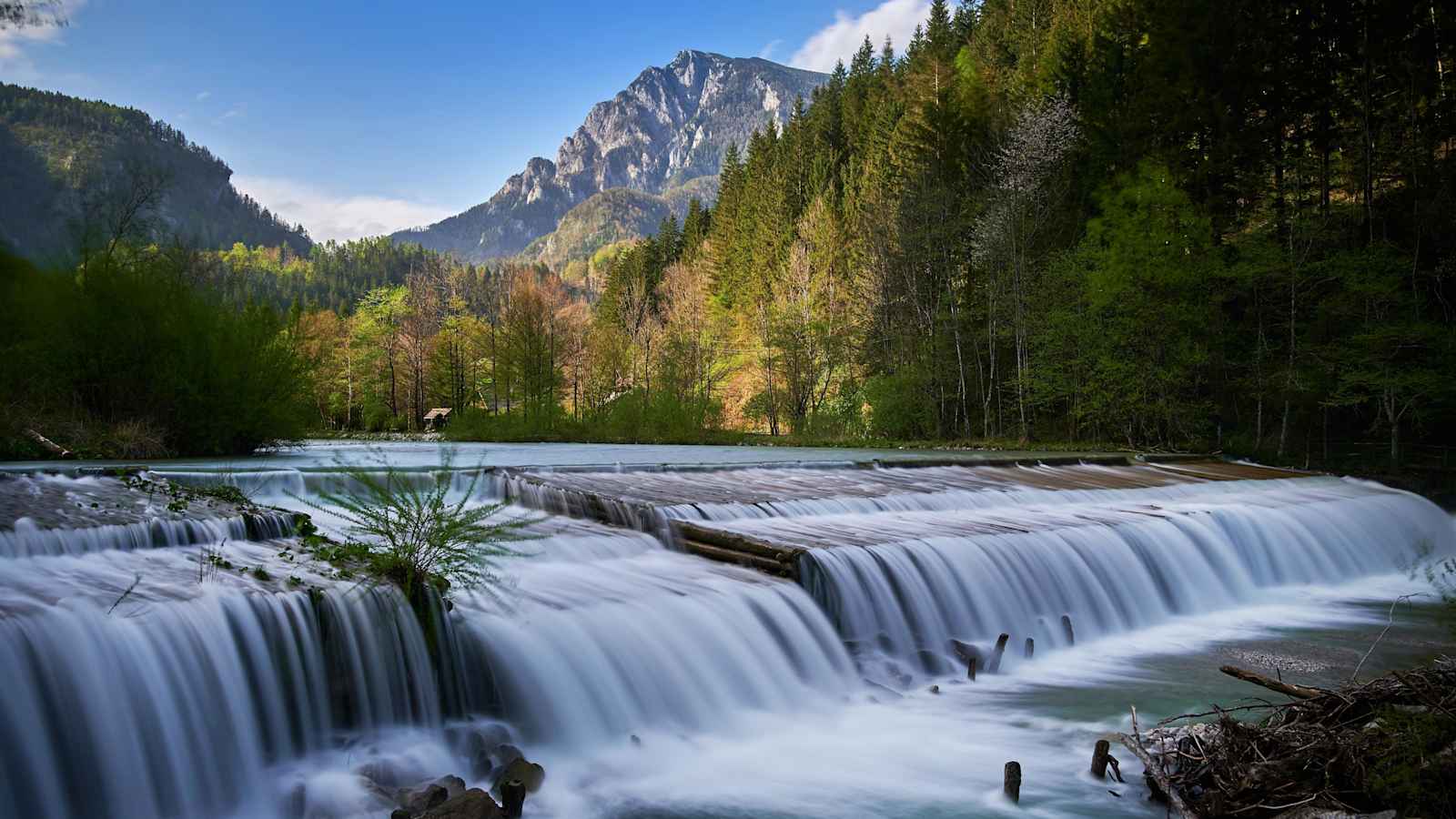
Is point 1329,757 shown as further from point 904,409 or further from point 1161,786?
point 904,409

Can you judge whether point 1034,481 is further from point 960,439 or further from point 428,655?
point 960,439

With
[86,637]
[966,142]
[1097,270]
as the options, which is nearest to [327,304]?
[966,142]

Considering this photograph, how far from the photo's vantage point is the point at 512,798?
399 centimetres

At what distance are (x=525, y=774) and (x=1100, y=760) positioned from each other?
329cm

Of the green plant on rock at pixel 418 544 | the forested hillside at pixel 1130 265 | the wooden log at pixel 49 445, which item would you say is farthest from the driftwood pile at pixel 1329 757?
the forested hillside at pixel 1130 265

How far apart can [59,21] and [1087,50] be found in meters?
37.2

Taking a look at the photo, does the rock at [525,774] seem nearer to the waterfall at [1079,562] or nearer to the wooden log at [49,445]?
the waterfall at [1079,562]

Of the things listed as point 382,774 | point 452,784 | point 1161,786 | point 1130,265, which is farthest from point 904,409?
point 452,784

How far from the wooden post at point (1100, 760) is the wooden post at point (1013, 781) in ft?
1.66

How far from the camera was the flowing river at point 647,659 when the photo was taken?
14.1 ft

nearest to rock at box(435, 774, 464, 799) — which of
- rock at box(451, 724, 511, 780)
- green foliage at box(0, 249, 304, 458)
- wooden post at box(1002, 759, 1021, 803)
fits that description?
rock at box(451, 724, 511, 780)

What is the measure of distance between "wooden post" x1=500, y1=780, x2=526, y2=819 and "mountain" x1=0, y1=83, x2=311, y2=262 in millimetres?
16679

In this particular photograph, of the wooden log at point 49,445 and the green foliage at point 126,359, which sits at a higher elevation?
the green foliage at point 126,359

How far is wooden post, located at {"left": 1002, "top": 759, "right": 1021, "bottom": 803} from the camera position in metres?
4.38
